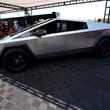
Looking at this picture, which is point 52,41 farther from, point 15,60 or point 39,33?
point 15,60

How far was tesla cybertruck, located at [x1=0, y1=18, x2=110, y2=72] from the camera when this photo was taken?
4.82 m

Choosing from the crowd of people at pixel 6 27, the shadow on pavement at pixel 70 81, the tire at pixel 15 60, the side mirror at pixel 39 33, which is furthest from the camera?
the crowd of people at pixel 6 27

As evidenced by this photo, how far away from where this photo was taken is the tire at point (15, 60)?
15.6 ft

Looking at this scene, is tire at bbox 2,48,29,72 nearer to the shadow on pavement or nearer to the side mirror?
the shadow on pavement

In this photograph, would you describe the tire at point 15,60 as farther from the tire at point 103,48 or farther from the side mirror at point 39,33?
the tire at point 103,48

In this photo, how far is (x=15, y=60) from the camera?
487 centimetres

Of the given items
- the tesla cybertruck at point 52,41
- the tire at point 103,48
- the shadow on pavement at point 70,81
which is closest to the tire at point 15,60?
the tesla cybertruck at point 52,41

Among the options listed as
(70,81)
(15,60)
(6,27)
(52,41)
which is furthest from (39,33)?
(6,27)

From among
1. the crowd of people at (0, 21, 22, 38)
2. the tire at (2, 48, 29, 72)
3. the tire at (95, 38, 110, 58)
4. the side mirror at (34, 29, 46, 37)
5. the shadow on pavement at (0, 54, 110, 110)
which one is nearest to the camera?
the shadow on pavement at (0, 54, 110, 110)

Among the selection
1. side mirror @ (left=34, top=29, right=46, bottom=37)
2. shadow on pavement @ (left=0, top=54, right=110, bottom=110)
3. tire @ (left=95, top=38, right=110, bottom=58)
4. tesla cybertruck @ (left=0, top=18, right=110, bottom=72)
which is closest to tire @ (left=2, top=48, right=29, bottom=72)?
tesla cybertruck @ (left=0, top=18, right=110, bottom=72)

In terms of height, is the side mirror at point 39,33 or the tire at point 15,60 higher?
the side mirror at point 39,33

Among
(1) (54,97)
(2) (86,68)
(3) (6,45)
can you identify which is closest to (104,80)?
(2) (86,68)

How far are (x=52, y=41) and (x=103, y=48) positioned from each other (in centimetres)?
193

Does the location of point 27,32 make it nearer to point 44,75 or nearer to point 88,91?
point 44,75
